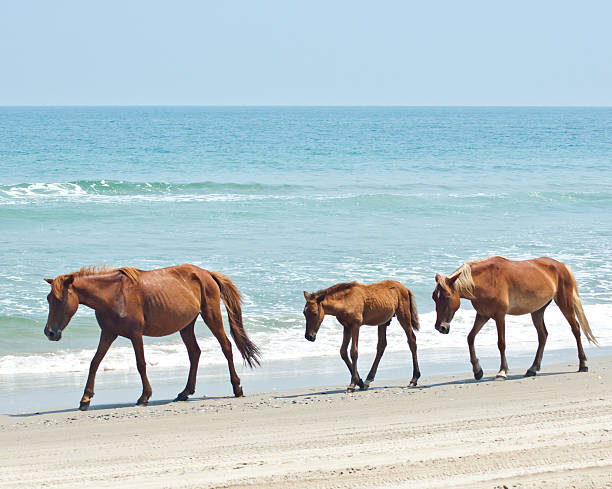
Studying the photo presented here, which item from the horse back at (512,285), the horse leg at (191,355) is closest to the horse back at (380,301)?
the horse back at (512,285)

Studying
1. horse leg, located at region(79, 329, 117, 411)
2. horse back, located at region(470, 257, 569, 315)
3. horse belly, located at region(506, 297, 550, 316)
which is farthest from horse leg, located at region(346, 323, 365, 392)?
horse leg, located at region(79, 329, 117, 411)

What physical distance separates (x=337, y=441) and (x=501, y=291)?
12.3ft

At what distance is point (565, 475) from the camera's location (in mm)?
5469

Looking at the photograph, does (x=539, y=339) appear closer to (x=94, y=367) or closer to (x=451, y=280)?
(x=451, y=280)

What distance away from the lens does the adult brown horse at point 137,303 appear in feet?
28.8

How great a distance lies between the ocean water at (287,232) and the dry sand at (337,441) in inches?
70.2

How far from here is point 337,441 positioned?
21.7 ft

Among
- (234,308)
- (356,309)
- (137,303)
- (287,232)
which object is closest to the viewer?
(137,303)

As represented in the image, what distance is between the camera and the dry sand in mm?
5578

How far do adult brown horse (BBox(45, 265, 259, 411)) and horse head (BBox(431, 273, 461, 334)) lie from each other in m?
2.22

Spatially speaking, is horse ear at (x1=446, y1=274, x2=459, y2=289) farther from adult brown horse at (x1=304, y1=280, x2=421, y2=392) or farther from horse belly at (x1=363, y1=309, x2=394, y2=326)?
horse belly at (x1=363, y1=309, x2=394, y2=326)

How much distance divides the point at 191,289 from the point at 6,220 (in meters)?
16.8

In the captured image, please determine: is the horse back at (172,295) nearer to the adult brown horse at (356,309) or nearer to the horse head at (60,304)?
the horse head at (60,304)

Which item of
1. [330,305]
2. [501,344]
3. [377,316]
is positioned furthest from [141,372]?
[501,344]
